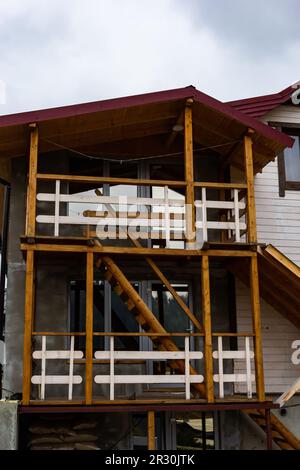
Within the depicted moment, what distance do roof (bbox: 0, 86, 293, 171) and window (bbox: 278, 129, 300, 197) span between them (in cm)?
110

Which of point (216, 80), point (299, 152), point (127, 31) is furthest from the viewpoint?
point (216, 80)

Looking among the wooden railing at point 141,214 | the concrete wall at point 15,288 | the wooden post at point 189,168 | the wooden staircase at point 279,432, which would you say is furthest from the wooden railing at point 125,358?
the wooden post at point 189,168

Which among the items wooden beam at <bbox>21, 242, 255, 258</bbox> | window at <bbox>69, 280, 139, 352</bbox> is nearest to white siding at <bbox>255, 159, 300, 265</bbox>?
wooden beam at <bbox>21, 242, 255, 258</bbox>

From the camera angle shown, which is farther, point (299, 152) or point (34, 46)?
point (34, 46)

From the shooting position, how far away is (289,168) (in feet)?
46.9

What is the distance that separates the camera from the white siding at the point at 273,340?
1281 cm

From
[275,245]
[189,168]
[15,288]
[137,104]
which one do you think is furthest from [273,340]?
[137,104]

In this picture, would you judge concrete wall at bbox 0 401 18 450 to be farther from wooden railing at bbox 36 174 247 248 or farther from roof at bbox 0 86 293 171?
roof at bbox 0 86 293 171

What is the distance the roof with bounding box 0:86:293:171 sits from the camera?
36.5ft

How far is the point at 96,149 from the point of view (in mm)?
13398
